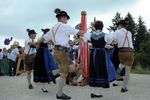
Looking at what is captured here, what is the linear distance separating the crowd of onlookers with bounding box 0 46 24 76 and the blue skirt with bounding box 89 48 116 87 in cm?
1217

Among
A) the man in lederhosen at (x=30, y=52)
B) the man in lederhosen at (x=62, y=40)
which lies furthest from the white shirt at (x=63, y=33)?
the man in lederhosen at (x=30, y=52)

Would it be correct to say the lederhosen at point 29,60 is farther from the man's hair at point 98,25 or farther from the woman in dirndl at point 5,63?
the woman in dirndl at point 5,63

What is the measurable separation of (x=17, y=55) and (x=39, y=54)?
10.3 metres

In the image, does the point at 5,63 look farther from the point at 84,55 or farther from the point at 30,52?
the point at 30,52

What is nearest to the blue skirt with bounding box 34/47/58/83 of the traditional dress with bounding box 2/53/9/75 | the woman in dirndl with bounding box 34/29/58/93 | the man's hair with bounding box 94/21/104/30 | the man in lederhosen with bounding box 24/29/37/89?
the woman in dirndl with bounding box 34/29/58/93

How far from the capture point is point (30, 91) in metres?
12.2

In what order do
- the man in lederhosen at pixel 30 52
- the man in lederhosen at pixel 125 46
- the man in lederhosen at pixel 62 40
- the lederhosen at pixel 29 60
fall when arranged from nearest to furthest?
1. the man in lederhosen at pixel 62 40
2. the man in lederhosen at pixel 125 46
3. the man in lederhosen at pixel 30 52
4. the lederhosen at pixel 29 60

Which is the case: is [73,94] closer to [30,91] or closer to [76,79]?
[30,91]

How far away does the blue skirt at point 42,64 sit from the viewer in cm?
1227

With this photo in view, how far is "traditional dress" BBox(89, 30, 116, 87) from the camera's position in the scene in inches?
415

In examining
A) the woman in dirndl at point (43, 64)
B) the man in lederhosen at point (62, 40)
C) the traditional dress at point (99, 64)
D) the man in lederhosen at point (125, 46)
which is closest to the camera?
the man in lederhosen at point (62, 40)

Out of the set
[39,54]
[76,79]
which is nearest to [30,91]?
[39,54]

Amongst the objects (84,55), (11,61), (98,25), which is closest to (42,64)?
(84,55)

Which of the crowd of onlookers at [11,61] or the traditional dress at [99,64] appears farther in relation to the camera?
the crowd of onlookers at [11,61]
